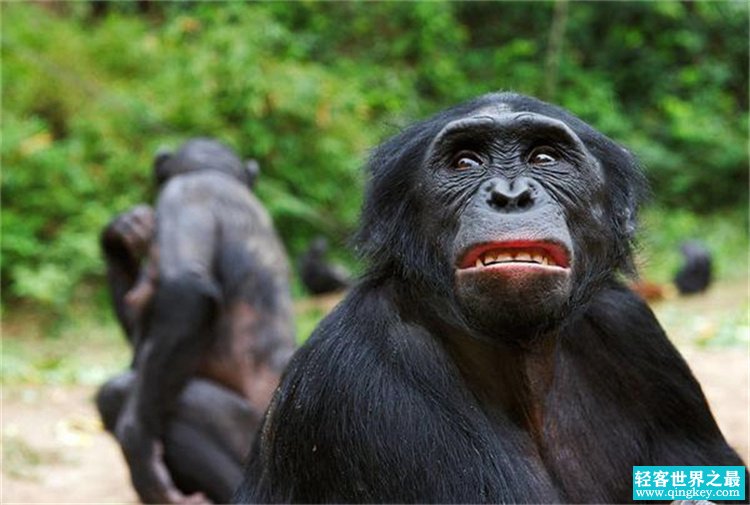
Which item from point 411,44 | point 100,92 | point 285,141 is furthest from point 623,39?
point 100,92

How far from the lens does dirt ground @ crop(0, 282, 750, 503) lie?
641cm

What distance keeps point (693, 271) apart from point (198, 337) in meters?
7.68

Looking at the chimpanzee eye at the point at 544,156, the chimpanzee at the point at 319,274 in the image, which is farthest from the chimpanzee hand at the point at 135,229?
the chimpanzee at the point at 319,274

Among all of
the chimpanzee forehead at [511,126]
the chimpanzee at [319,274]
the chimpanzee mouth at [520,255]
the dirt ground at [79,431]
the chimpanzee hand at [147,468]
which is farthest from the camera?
the chimpanzee at [319,274]

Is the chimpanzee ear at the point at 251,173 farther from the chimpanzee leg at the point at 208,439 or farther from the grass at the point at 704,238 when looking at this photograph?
the grass at the point at 704,238

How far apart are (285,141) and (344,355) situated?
11.3 metres

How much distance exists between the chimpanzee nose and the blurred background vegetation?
7782mm

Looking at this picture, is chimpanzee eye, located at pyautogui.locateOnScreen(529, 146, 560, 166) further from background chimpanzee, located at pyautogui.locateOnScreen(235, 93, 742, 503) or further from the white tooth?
the white tooth

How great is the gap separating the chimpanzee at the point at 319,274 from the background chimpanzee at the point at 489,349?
30.2 ft

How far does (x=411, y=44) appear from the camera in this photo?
1817 centimetres

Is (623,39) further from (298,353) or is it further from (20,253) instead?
(298,353)

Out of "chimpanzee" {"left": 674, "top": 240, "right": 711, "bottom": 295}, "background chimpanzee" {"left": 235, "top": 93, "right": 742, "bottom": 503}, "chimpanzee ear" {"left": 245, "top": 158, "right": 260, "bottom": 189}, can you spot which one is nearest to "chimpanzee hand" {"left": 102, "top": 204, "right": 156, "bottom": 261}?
"chimpanzee ear" {"left": 245, "top": 158, "right": 260, "bottom": 189}

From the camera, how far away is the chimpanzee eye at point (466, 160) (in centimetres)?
315

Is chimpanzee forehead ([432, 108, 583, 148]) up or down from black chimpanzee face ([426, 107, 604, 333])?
up
